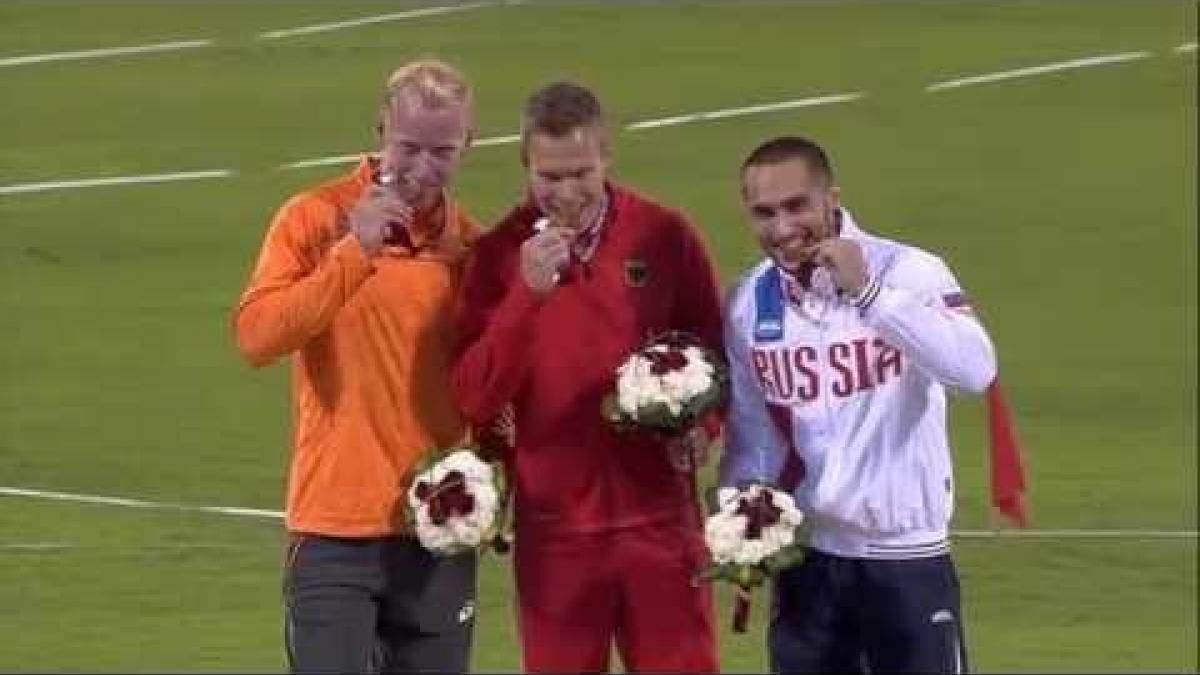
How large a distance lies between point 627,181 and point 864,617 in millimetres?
14046

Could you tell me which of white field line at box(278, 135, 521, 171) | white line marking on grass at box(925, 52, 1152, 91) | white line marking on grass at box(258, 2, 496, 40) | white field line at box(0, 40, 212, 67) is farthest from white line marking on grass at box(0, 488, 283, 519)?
white line marking on grass at box(258, 2, 496, 40)

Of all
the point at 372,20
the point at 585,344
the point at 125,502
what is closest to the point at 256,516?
the point at 125,502

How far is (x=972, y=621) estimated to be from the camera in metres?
14.1

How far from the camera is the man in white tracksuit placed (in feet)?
29.2

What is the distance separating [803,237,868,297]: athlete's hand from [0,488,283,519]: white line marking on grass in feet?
25.3

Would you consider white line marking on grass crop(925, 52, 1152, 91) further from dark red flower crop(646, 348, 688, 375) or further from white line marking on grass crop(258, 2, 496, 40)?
dark red flower crop(646, 348, 688, 375)

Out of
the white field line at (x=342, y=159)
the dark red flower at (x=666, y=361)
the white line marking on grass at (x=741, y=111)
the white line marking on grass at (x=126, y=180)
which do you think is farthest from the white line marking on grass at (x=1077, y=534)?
the white line marking on grass at (x=126, y=180)

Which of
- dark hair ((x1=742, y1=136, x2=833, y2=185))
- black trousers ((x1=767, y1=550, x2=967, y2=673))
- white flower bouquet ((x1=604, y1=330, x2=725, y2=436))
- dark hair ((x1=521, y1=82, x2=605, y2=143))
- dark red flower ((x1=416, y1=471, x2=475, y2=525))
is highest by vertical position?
dark hair ((x1=521, y1=82, x2=605, y2=143))

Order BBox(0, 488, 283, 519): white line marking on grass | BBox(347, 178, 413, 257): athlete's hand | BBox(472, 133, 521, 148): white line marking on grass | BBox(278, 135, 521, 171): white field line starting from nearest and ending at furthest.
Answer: BBox(347, 178, 413, 257): athlete's hand
BBox(0, 488, 283, 519): white line marking on grass
BBox(278, 135, 521, 171): white field line
BBox(472, 133, 521, 148): white line marking on grass

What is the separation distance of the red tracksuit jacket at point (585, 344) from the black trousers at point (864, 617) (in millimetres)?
383

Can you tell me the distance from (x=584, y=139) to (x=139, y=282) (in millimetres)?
12995

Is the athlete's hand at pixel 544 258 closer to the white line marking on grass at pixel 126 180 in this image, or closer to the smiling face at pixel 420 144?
the smiling face at pixel 420 144

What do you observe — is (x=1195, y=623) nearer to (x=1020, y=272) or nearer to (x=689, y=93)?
(x=1020, y=272)

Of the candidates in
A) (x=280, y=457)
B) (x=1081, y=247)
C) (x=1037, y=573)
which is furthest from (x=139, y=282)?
(x=1037, y=573)
